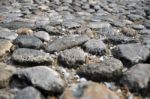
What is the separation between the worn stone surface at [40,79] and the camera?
1.73 metres

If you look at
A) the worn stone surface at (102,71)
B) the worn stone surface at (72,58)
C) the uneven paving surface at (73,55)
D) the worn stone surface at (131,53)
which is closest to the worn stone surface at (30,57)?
the uneven paving surface at (73,55)

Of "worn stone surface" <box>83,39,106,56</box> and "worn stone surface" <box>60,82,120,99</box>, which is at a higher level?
"worn stone surface" <box>60,82,120,99</box>

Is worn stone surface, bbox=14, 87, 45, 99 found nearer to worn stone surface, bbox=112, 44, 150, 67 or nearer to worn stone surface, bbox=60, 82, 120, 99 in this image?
worn stone surface, bbox=60, 82, 120, 99

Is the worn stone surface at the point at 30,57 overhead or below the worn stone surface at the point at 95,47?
overhead

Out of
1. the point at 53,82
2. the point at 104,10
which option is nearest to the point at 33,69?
the point at 53,82

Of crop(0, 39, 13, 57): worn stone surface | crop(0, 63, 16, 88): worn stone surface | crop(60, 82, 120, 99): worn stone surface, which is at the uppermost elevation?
crop(60, 82, 120, 99): worn stone surface

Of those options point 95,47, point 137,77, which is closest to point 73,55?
point 95,47

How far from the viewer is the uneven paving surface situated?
1743mm

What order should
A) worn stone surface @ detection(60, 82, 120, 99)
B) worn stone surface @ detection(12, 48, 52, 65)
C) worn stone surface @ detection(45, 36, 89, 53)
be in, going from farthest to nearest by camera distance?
worn stone surface @ detection(45, 36, 89, 53)
worn stone surface @ detection(12, 48, 52, 65)
worn stone surface @ detection(60, 82, 120, 99)

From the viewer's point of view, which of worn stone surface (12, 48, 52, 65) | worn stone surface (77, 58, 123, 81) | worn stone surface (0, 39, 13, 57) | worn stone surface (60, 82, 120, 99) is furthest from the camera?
worn stone surface (0, 39, 13, 57)

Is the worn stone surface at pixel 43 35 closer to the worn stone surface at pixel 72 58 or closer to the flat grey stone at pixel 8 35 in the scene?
the flat grey stone at pixel 8 35

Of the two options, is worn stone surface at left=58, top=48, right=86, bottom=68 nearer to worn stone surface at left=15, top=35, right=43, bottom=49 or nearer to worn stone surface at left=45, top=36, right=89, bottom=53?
worn stone surface at left=45, top=36, right=89, bottom=53

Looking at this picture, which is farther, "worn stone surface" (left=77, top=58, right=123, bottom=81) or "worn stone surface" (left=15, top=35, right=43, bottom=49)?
"worn stone surface" (left=15, top=35, right=43, bottom=49)

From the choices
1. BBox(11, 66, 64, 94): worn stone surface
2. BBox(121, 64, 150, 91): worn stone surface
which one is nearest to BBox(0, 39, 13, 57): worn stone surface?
BBox(11, 66, 64, 94): worn stone surface
